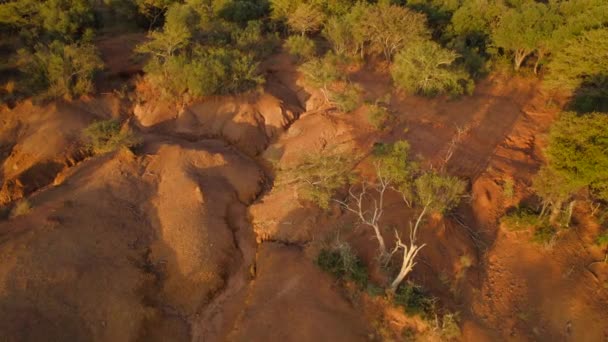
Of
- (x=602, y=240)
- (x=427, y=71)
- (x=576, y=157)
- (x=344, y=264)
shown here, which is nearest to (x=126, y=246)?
(x=344, y=264)

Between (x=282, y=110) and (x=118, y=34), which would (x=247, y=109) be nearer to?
(x=282, y=110)

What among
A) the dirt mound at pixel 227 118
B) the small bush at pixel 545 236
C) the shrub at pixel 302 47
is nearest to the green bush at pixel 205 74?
the dirt mound at pixel 227 118

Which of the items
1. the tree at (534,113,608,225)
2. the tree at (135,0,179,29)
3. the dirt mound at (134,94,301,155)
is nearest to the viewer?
the tree at (534,113,608,225)

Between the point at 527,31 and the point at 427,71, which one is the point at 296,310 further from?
the point at 527,31

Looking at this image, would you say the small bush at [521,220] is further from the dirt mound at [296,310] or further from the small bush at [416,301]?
the dirt mound at [296,310]

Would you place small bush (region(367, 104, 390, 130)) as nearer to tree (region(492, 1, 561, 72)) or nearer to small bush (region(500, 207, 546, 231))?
small bush (region(500, 207, 546, 231))

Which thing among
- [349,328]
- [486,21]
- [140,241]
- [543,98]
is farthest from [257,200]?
[486,21]

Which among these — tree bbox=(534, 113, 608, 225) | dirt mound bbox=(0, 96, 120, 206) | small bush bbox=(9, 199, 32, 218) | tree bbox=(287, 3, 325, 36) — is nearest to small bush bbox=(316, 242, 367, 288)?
tree bbox=(534, 113, 608, 225)
